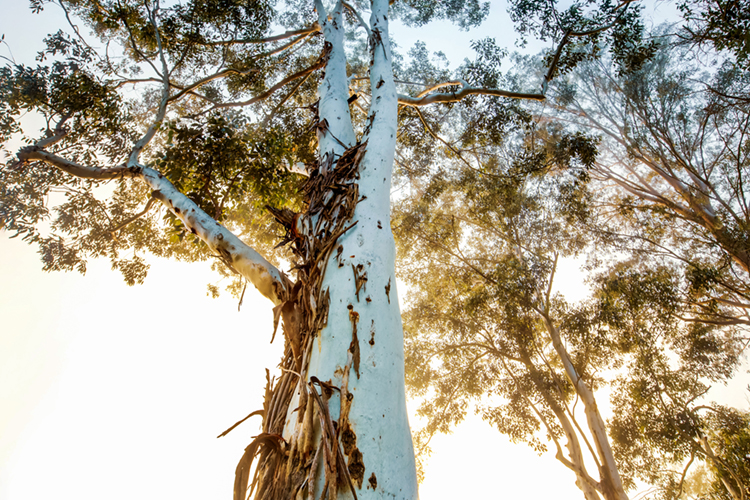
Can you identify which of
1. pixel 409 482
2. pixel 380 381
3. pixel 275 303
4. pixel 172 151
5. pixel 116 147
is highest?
pixel 116 147

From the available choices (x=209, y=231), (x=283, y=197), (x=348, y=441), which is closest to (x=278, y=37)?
(x=283, y=197)

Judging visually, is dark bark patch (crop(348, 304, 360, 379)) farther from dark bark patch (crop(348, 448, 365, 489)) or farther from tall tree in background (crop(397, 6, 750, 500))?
tall tree in background (crop(397, 6, 750, 500))

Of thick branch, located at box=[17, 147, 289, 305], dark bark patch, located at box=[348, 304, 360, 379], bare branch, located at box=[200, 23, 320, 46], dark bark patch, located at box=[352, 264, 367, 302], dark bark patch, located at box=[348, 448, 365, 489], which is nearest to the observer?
dark bark patch, located at box=[348, 448, 365, 489]

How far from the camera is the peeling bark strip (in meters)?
1.00

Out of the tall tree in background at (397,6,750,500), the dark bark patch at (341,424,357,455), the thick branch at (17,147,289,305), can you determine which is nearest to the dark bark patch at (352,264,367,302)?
the thick branch at (17,147,289,305)

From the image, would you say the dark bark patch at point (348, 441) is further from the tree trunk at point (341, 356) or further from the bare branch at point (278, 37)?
the bare branch at point (278, 37)

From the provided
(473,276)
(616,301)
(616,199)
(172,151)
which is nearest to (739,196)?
(616,199)

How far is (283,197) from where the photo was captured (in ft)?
11.9

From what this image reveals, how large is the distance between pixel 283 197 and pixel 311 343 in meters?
2.50

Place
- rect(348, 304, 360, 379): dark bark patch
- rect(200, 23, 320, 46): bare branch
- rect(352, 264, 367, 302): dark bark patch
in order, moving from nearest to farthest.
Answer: rect(348, 304, 360, 379): dark bark patch, rect(352, 264, 367, 302): dark bark patch, rect(200, 23, 320, 46): bare branch

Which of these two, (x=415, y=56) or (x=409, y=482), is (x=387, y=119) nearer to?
(x=409, y=482)

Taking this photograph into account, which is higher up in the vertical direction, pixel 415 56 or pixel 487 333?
pixel 415 56

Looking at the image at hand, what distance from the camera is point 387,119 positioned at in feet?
8.77

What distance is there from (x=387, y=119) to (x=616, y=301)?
21.1ft
